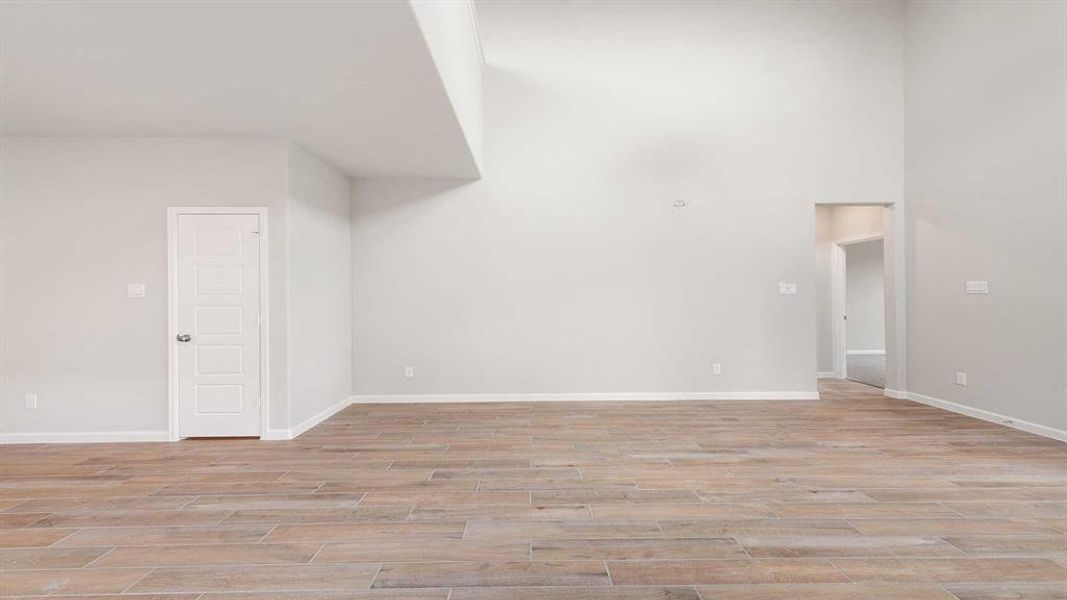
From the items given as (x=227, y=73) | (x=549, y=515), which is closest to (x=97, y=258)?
(x=227, y=73)

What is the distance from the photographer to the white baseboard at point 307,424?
4.59m

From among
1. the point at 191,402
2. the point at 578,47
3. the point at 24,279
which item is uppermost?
the point at 578,47

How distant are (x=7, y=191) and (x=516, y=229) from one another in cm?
458

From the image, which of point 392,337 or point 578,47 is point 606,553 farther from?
point 578,47

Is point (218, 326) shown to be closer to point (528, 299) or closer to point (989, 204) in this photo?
point (528, 299)

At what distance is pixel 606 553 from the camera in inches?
96.1

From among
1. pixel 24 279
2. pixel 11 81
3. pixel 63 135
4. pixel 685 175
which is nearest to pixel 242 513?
pixel 11 81

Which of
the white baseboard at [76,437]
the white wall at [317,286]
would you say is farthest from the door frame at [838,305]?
the white baseboard at [76,437]

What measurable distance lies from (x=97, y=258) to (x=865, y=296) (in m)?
12.9

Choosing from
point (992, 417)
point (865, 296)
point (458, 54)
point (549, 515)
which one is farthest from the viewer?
point (865, 296)

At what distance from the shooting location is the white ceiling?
99.3 inches

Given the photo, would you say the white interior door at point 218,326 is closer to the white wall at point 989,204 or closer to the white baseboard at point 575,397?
the white baseboard at point 575,397

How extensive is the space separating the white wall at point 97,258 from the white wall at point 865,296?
1138cm

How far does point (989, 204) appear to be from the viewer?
501cm
